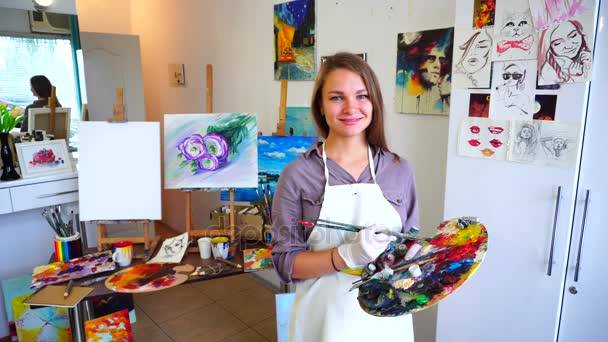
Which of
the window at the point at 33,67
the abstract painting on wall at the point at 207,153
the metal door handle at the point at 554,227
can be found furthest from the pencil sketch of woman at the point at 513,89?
the window at the point at 33,67

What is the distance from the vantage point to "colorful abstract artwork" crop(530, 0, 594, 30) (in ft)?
3.57

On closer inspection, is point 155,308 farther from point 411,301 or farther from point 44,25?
point 411,301

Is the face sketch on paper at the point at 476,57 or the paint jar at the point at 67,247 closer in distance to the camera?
the face sketch on paper at the point at 476,57

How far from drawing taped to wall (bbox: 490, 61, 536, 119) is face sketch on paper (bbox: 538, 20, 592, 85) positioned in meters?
0.04

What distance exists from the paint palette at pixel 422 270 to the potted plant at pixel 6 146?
211 centimetres

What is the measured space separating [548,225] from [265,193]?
130 cm

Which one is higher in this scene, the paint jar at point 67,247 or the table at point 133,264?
the paint jar at point 67,247

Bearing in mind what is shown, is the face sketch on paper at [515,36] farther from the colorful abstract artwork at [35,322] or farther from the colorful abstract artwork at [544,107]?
the colorful abstract artwork at [35,322]

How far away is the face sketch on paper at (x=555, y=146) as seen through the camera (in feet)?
3.81

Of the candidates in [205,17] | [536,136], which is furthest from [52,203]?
[536,136]

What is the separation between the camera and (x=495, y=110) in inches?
51.5

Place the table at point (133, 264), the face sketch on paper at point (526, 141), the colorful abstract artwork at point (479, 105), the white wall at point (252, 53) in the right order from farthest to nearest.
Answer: the white wall at point (252, 53) → the table at point (133, 264) → the colorful abstract artwork at point (479, 105) → the face sketch on paper at point (526, 141)

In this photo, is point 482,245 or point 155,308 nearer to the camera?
point 482,245

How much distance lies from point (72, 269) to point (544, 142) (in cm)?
177
